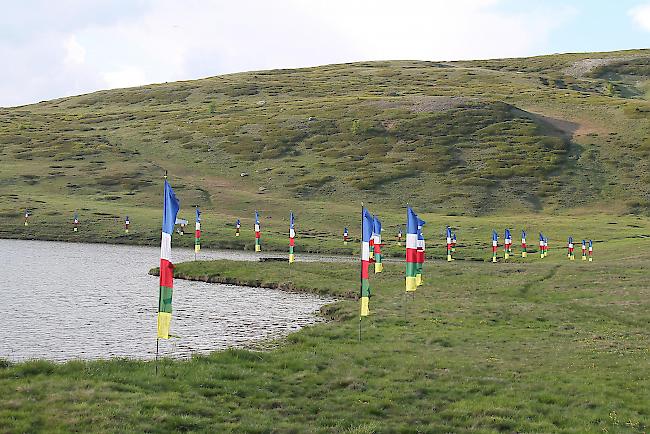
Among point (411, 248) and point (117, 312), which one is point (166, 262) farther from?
point (117, 312)

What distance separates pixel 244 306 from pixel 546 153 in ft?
385

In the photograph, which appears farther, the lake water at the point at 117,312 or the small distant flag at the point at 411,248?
the small distant flag at the point at 411,248

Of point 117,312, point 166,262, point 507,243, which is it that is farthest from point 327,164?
point 166,262

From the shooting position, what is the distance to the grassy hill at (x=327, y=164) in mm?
113688

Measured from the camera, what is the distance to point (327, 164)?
148250 millimetres

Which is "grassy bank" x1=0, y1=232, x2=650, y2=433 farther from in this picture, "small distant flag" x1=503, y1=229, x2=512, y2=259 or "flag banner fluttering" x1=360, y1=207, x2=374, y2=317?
"small distant flag" x1=503, y1=229, x2=512, y2=259

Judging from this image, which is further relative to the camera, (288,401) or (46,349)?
(46,349)

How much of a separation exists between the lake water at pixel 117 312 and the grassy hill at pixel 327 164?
33.6 meters

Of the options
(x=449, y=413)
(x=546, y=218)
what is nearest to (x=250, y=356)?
(x=449, y=413)

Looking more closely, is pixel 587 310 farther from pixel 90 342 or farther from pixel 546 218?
pixel 546 218

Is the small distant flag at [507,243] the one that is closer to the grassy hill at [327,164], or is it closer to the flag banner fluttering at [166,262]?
the grassy hill at [327,164]

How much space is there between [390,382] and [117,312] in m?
22.4

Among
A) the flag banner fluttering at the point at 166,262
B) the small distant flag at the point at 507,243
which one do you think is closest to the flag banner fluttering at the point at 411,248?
the flag banner fluttering at the point at 166,262

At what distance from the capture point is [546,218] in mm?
116562
